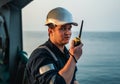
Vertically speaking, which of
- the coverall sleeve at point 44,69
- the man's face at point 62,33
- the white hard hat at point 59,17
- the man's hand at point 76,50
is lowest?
the coverall sleeve at point 44,69

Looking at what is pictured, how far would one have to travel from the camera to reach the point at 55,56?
2.19 m

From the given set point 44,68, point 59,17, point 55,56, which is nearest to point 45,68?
point 44,68

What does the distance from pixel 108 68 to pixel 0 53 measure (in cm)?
793

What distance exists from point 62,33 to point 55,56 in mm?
134

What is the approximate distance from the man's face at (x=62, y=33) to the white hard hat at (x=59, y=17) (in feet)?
0.08

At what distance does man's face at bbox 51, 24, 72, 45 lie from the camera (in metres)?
2.17

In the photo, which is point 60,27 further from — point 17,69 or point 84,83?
point 84,83

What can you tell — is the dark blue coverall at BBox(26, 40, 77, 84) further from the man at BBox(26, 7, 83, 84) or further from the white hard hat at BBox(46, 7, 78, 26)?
the white hard hat at BBox(46, 7, 78, 26)

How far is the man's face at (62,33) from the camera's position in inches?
85.5

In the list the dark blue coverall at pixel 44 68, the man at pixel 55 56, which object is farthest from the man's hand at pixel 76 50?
the dark blue coverall at pixel 44 68

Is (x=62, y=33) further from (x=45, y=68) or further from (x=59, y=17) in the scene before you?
(x=45, y=68)

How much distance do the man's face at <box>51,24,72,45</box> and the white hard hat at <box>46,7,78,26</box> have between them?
0.08 feet

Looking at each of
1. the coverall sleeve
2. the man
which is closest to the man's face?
the man

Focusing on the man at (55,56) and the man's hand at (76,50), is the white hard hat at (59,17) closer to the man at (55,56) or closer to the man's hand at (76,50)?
the man at (55,56)
